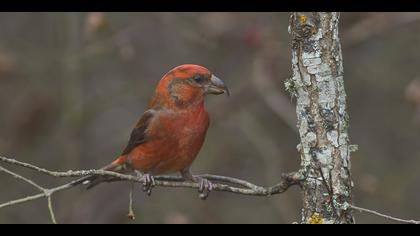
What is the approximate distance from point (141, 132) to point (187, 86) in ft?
2.12

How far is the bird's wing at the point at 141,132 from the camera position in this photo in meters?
5.61

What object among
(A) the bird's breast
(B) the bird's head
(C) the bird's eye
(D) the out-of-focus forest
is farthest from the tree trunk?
(D) the out-of-focus forest

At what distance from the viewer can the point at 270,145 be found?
762 centimetres

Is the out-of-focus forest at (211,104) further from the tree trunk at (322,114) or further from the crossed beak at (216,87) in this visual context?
the tree trunk at (322,114)

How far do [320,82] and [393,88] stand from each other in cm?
522

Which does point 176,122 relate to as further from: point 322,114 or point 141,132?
point 322,114

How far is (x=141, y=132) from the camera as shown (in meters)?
5.69

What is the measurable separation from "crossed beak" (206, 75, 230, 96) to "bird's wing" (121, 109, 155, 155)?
0.61 metres

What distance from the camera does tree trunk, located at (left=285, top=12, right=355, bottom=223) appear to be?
325 centimetres

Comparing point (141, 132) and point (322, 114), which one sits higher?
point (141, 132)

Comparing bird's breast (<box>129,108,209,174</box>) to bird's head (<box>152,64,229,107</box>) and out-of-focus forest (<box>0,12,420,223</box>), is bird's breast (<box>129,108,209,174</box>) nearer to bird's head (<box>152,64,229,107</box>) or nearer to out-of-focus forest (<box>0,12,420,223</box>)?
bird's head (<box>152,64,229,107</box>)

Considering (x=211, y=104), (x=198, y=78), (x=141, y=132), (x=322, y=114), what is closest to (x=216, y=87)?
(x=198, y=78)

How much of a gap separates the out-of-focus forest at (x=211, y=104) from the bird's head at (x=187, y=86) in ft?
4.23

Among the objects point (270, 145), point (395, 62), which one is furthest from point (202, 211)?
point (395, 62)
